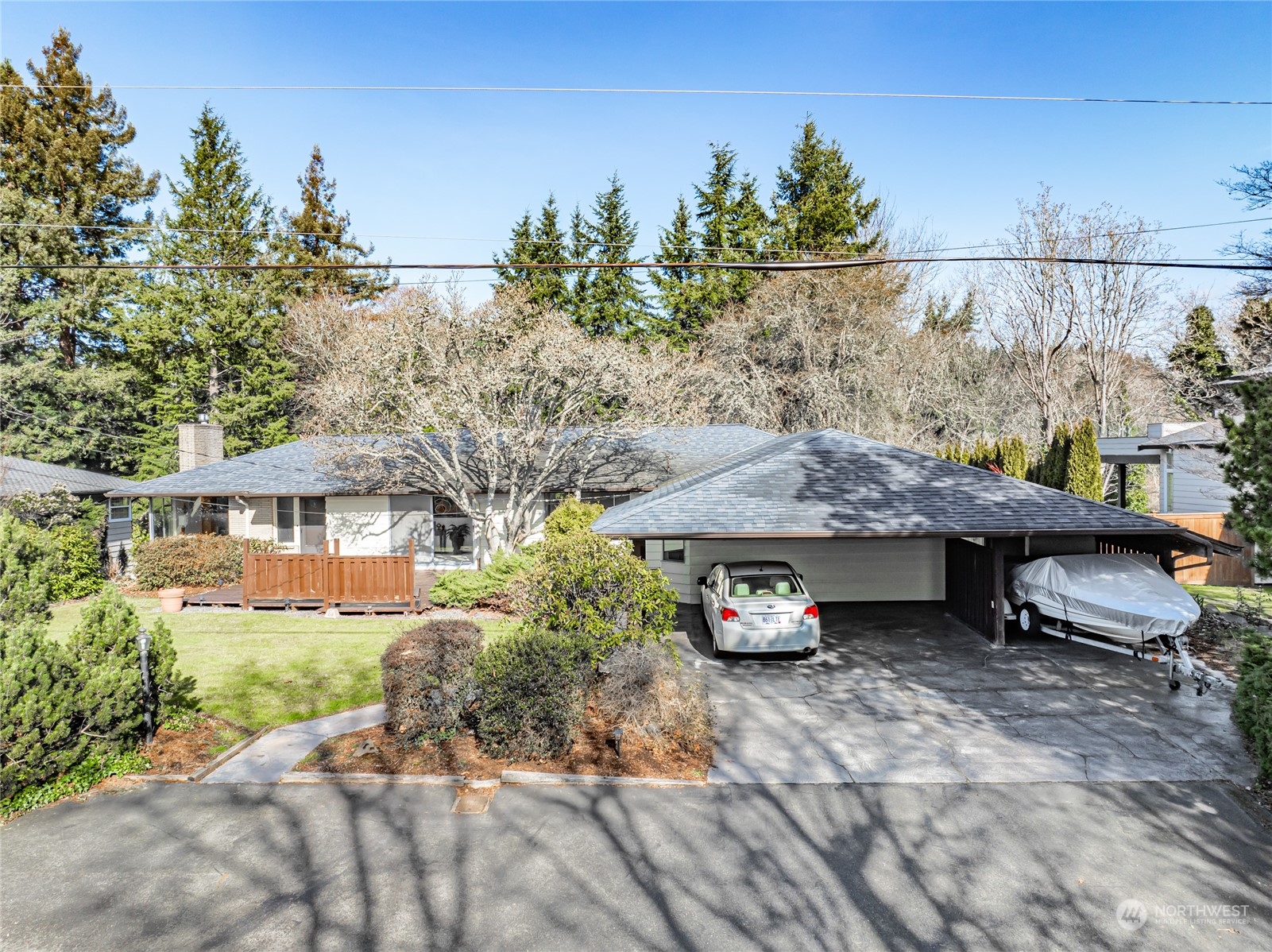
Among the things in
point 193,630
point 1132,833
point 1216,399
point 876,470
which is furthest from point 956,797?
point 1216,399

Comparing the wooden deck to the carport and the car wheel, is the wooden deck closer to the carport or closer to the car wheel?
the carport

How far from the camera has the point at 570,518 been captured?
52.6 feet

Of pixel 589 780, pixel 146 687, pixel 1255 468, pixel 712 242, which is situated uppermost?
pixel 712 242

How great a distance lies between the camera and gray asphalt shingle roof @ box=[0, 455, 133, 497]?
20.3 m

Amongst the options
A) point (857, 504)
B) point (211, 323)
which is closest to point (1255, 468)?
point (857, 504)

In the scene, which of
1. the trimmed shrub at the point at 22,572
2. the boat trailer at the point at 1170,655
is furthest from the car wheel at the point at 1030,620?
the trimmed shrub at the point at 22,572

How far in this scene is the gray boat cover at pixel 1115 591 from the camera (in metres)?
10.0

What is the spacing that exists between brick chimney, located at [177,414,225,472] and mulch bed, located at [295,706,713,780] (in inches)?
779

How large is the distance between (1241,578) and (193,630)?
2622 cm

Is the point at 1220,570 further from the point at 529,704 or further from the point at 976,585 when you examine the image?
the point at 529,704

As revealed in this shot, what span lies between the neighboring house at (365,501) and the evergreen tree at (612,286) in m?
19.1

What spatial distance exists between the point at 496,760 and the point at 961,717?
570cm

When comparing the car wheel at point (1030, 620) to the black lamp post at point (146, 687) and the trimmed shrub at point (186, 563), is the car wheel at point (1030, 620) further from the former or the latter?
the trimmed shrub at point (186, 563)

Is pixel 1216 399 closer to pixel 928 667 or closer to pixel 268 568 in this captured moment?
pixel 928 667
